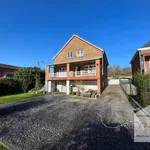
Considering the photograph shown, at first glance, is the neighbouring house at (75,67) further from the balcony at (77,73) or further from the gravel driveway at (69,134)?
the gravel driveway at (69,134)

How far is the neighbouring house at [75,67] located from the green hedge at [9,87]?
5671mm

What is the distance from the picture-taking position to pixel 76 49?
22.2 meters

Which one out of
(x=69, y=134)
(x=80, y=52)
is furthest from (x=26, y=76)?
(x=69, y=134)

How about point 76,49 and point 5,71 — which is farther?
point 5,71

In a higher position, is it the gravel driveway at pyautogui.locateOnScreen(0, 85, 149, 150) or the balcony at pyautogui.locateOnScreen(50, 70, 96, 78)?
the balcony at pyautogui.locateOnScreen(50, 70, 96, 78)

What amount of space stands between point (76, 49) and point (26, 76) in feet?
38.2

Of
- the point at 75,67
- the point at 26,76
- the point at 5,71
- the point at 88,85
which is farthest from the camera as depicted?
the point at 5,71

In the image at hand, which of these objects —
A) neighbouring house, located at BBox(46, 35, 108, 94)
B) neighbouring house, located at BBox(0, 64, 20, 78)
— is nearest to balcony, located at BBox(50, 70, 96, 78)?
neighbouring house, located at BBox(46, 35, 108, 94)

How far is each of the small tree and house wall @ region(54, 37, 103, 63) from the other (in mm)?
5890

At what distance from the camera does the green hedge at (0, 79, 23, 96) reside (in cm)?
1771

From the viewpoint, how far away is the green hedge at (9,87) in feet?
58.1

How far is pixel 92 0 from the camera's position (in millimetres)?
13289

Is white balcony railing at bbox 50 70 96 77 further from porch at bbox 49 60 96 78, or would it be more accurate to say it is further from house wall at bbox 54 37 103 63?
house wall at bbox 54 37 103 63

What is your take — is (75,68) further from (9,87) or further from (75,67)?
(9,87)
